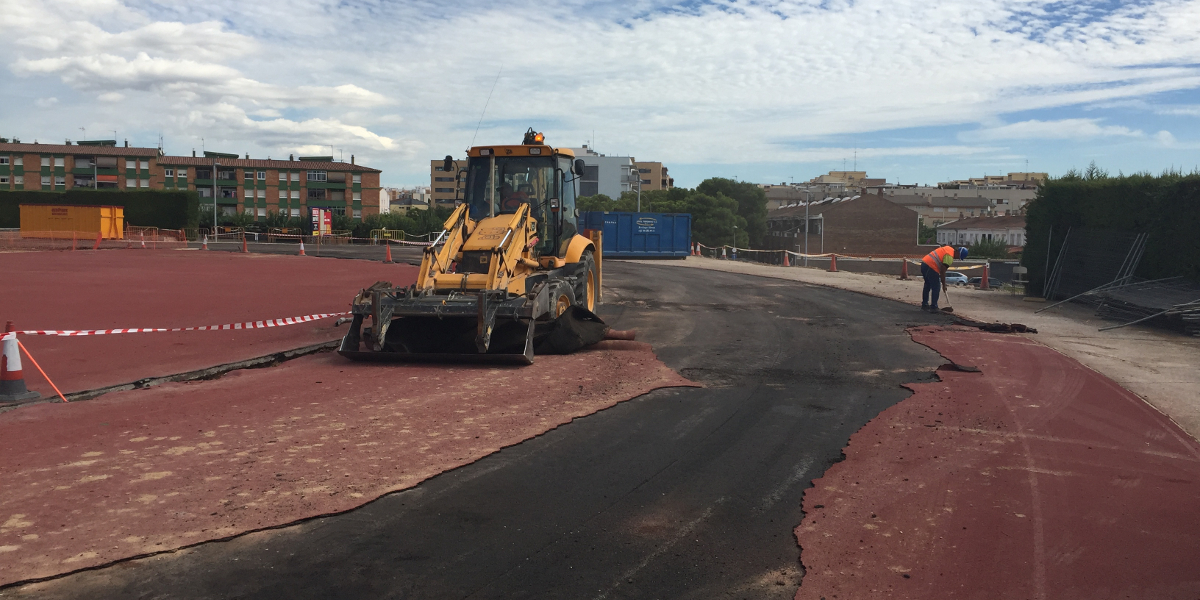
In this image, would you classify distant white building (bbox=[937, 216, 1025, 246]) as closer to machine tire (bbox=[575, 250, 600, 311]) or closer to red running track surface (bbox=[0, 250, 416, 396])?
red running track surface (bbox=[0, 250, 416, 396])

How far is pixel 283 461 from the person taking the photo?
646 cm

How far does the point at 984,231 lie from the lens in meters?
83.9

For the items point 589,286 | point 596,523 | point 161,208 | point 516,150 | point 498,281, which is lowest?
point 596,523

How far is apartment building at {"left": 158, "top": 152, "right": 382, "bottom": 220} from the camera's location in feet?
314

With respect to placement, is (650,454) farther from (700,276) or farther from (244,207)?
(244,207)

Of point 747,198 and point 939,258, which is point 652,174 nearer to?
point 747,198

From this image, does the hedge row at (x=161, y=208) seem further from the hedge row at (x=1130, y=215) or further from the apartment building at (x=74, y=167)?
the hedge row at (x=1130, y=215)

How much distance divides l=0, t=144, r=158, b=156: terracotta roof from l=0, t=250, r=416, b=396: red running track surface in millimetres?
73155

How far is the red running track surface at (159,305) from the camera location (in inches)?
422

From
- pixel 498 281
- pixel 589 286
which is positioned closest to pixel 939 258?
pixel 589 286

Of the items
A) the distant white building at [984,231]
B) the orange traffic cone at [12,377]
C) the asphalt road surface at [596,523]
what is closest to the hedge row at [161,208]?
the orange traffic cone at [12,377]

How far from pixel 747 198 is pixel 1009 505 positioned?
8283cm

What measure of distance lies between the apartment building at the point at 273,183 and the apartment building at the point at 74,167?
2191mm

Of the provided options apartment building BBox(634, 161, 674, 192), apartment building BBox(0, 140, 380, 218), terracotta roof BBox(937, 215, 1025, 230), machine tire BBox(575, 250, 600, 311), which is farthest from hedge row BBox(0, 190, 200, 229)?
apartment building BBox(634, 161, 674, 192)
